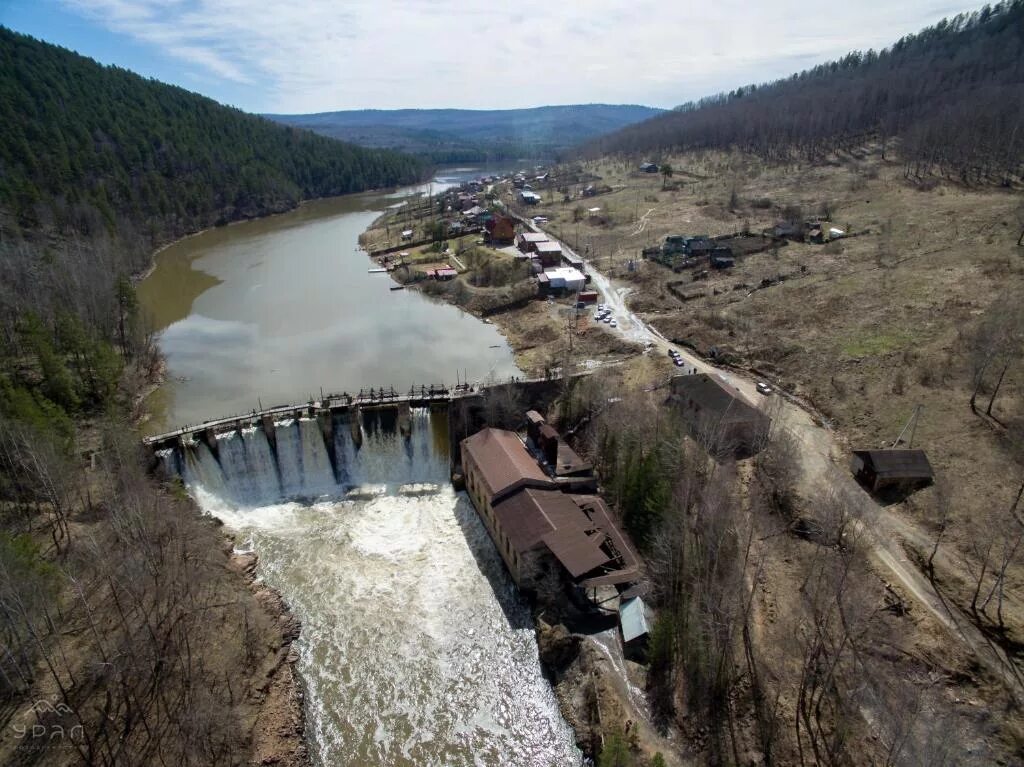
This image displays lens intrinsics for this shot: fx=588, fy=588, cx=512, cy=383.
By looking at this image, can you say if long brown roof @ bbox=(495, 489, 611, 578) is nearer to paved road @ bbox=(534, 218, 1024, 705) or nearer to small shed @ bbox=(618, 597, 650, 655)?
small shed @ bbox=(618, 597, 650, 655)

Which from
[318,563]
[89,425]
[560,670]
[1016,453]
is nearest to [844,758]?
[560,670]

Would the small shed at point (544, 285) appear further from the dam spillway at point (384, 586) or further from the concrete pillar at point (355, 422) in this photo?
the concrete pillar at point (355, 422)

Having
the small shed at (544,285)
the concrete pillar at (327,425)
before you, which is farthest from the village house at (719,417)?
the small shed at (544,285)

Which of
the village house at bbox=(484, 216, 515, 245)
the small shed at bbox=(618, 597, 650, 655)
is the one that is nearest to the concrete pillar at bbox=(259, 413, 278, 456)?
the small shed at bbox=(618, 597, 650, 655)

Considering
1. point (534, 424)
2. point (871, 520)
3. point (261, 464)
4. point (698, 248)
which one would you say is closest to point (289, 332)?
point (261, 464)

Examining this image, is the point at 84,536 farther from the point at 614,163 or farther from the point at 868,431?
the point at 614,163

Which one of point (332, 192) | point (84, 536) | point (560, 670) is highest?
point (332, 192)
